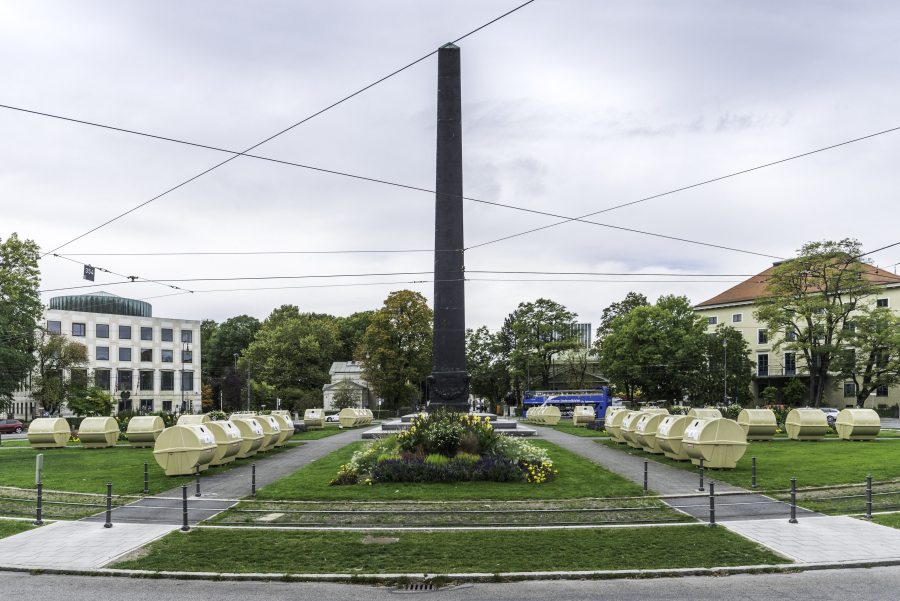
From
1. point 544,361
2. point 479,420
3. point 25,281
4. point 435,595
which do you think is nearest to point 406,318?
point 544,361

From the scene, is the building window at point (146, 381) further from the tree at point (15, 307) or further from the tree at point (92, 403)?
the tree at point (15, 307)

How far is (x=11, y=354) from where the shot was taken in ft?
146

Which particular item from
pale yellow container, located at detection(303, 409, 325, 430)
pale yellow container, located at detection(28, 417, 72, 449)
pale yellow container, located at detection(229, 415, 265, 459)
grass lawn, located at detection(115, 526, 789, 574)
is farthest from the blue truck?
grass lawn, located at detection(115, 526, 789, 574)

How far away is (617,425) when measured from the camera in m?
27.8

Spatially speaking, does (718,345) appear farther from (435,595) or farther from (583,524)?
(435,595)

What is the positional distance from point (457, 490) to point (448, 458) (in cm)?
220

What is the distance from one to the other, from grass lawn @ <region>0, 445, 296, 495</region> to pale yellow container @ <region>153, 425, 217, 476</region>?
297 mm

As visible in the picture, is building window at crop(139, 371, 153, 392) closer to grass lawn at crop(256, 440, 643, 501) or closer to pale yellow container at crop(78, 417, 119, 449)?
pale yellow container at crop(78, 417, 119, 449)

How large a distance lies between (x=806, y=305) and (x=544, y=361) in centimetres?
2974

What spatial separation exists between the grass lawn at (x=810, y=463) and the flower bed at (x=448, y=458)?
15.9ft

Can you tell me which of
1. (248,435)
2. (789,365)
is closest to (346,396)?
(789,365)

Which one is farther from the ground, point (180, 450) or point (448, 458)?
point (180, 450)

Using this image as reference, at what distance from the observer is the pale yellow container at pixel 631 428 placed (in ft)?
82.8

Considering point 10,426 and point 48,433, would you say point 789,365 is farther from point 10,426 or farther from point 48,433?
point 10,426
